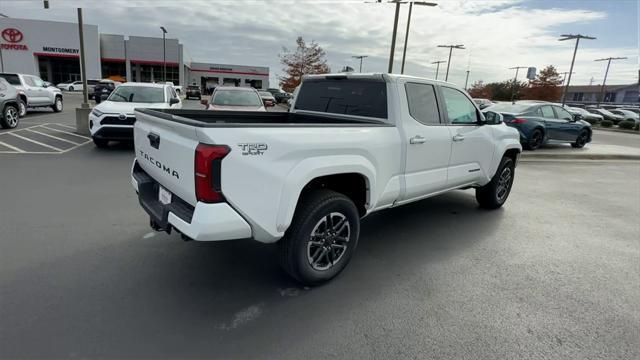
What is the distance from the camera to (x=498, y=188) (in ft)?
19.5

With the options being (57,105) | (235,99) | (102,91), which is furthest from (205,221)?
(102,91)

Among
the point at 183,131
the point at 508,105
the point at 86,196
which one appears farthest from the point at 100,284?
the point at 508,105

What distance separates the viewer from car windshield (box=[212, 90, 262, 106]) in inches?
A: 433

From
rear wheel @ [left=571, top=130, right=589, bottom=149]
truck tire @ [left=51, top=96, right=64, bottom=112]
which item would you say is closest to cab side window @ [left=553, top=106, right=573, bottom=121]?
rear wheel @ [left=571, top=130, right=589, bottom=149]

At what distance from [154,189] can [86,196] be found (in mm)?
2903

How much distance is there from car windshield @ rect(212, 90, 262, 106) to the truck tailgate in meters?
7.70

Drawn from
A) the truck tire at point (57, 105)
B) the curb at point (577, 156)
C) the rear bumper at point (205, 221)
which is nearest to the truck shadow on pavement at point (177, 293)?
the rear bumper at point (205, 221)

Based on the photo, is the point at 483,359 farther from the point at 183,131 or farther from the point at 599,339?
the point at 183,131

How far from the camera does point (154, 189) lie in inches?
137

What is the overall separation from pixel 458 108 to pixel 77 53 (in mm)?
61489

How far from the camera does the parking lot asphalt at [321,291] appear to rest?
2.60m

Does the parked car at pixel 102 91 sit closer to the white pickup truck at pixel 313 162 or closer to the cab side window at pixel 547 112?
the cab side window at pixel 547 112

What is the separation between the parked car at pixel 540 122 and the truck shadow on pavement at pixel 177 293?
959cm

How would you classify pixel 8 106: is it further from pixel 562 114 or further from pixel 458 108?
pixel 562 114
